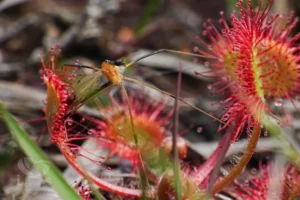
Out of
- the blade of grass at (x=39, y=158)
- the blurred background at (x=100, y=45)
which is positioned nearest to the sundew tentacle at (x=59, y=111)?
the blade of grass at (x=39, y=158)

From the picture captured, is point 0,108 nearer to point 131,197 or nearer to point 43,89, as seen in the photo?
point 131,197

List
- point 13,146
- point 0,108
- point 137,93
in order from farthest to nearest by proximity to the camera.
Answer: point 137,93, point 13,146, point 0,108

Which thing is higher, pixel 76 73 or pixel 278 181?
pixel 76 73

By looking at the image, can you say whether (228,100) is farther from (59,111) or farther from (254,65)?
(59,111)

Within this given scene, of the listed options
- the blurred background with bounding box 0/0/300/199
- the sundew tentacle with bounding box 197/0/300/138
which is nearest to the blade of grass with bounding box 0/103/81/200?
the sundew tentacle with bounding box 197/0/300/138

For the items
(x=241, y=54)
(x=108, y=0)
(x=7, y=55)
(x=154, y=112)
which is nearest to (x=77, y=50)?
(x=108, y=0)

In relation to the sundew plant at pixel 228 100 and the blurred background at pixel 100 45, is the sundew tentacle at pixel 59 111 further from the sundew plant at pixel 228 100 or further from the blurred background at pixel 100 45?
the blurred background at pixel 100 45

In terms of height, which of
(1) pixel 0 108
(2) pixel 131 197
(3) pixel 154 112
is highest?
(1) pixel 0 108
